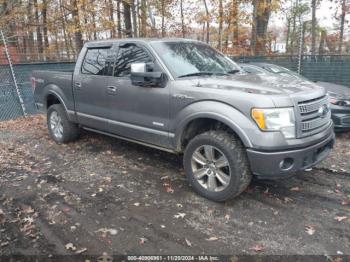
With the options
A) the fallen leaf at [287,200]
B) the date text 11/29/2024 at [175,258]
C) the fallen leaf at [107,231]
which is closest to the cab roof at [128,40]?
the fallen leaf at [107,231]

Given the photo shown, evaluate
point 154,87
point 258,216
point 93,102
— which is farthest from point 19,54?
point 258,216

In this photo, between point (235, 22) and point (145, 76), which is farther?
point (235, 22)

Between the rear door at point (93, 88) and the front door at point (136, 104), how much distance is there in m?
0.20

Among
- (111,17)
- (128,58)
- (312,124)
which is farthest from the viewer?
(111,17)

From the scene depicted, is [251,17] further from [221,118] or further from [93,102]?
[221,118]

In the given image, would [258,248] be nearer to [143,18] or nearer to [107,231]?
[107,231]

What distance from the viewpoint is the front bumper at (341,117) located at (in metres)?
6.44

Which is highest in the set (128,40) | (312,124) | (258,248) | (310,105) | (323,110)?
(128,40)

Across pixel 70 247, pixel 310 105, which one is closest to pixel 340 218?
pixel 310 105

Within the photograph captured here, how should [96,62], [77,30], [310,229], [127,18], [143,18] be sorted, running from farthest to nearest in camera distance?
[143,18] < [127,18] < [77,30] < [96,62] < [310,229]

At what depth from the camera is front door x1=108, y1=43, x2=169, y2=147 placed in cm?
455

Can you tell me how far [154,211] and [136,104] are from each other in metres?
1.65

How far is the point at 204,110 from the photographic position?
398cm

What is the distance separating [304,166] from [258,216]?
0.77 m
